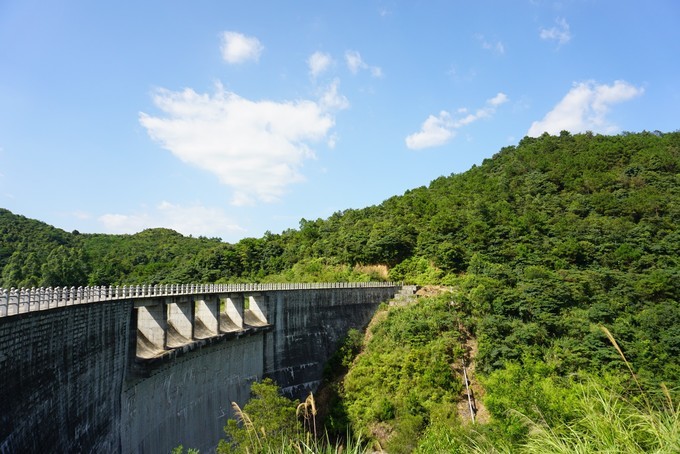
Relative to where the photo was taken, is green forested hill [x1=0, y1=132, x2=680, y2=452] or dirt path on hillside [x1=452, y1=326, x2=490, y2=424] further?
green forested hill [x1=0, y1=132, x2=680, y2=452]

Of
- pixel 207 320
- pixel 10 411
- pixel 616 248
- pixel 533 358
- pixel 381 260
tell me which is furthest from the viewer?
pixel 381 260

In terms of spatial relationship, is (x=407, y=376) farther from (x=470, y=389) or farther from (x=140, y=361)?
(x=140, y=361)

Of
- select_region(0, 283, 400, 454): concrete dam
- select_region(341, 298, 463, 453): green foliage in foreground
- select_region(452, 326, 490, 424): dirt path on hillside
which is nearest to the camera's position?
A: select_region(0, 283, 400, 454): concrete dam

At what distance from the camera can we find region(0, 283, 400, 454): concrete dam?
13.1m

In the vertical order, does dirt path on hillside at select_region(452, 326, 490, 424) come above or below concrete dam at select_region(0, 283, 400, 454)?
below

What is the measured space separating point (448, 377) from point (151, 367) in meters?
26.1

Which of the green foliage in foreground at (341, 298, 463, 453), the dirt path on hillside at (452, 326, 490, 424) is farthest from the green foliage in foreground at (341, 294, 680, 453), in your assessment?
the dirt path on hillside at (452, 326, 490, 424)

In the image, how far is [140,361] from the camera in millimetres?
21312

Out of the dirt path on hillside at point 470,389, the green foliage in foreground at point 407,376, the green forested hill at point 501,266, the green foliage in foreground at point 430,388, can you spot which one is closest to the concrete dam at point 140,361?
the green foliage in foreground at point 407,376

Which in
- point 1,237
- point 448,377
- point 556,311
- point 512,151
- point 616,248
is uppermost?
point 512,151

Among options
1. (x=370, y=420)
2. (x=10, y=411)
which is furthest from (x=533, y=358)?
(x=10, y=411)

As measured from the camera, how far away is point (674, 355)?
4109 cm

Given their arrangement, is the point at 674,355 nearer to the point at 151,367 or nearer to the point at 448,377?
the point at 448,377

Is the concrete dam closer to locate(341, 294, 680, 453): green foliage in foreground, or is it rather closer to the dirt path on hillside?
locate(341, 294, 680, 453): green foliage in foreground
